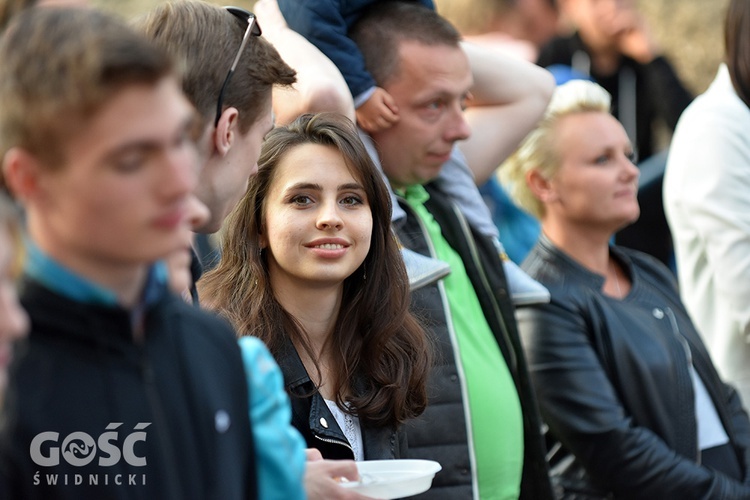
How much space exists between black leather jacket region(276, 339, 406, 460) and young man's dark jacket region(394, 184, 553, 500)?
15.0 inches

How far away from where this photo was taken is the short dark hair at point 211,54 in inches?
93.4

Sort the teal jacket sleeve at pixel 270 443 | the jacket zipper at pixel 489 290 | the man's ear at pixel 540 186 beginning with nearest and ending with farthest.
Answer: the teal jacket sleeve at pixel 270 443, the jacket zipper at pixel 489 290, the man's ear at pixel 540 186

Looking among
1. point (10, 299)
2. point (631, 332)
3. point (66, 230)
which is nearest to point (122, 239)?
point (66, 230)

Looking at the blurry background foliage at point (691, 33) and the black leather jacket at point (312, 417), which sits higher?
the blurry background foliage at point (691, 33)

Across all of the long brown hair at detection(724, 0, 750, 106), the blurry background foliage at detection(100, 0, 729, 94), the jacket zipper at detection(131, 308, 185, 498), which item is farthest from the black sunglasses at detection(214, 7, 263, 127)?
the blurry background foliage at detection(100, 0, 729, 94)

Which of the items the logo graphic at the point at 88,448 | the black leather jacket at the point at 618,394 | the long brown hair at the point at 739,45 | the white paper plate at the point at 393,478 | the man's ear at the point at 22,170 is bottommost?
the black leather jacket at the point at 618,394

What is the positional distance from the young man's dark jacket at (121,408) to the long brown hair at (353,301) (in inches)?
36.8

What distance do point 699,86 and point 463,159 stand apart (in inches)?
175

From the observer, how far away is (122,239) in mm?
1549

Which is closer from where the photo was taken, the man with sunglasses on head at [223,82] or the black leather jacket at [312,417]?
the man with sunglasses on head at [223,82]

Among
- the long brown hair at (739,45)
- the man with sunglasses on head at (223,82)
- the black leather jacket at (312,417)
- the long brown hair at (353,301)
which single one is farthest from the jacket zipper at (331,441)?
the long brown hair at (739,45)

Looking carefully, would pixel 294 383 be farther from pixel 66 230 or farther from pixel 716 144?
pixel 716 144

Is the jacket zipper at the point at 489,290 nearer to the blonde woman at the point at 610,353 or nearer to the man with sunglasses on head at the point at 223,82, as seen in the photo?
the blonde woman at the point at 610,353

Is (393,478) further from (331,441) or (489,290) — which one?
(489,290)
